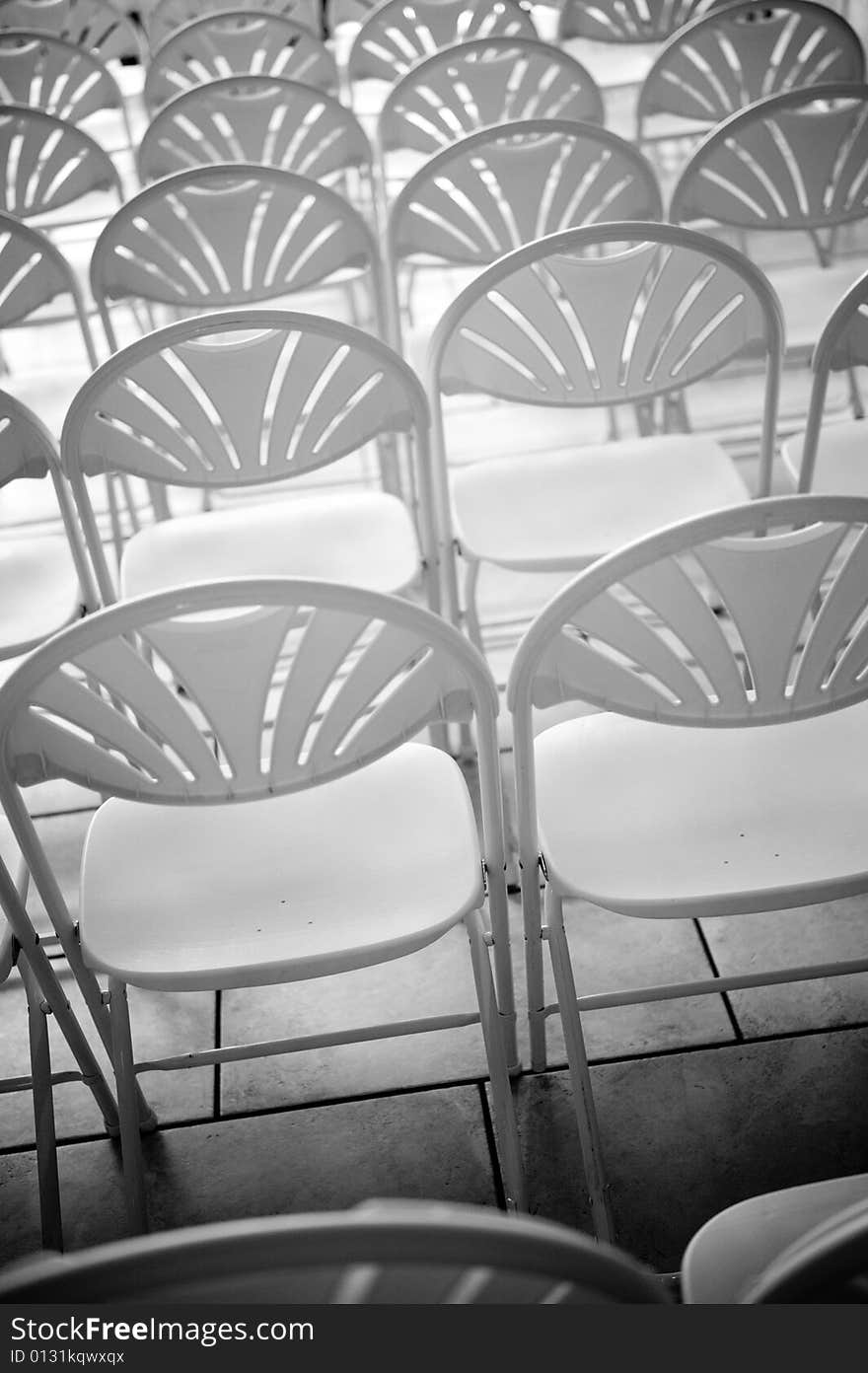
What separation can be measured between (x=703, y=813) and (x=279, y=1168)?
0.93 m

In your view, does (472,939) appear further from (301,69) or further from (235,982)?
(301,69)

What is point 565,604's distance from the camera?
1.56 m

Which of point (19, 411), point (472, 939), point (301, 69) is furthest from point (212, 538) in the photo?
point (301, 69)

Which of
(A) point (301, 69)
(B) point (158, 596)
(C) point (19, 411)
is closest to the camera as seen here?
(B) point (158, 596)

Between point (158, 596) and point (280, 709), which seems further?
point (280, 709)

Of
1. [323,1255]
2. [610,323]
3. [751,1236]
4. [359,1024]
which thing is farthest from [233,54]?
[323,1255]

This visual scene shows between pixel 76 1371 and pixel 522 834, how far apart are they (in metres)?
0.91

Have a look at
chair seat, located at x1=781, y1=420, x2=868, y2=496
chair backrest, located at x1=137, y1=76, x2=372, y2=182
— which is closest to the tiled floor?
chair seat, located at x1=781, y1=420, x2=868, y2=496

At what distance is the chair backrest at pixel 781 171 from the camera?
297 cm

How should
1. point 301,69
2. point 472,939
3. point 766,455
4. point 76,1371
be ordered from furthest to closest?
point 301,69 → point 766,455 → point 472,939 → point 76,1371

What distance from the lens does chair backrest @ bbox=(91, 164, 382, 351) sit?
9.29ft

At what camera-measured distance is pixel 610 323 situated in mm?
2496

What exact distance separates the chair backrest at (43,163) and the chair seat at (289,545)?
1.56m

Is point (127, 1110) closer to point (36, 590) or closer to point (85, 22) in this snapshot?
point (36, 590)
